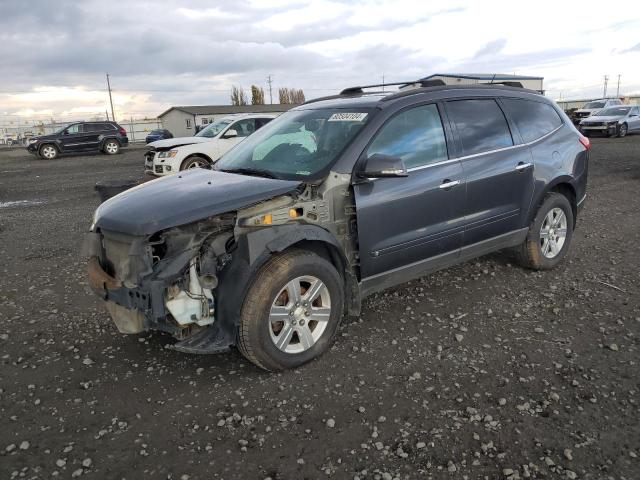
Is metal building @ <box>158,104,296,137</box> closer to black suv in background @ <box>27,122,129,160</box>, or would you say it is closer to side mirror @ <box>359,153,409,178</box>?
black suv in background @ <box>27,122,129,160</box>

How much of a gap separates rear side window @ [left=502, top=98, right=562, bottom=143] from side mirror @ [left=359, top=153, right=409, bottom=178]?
1907mm

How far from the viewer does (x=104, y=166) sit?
744 inches

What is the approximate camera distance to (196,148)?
12008mm

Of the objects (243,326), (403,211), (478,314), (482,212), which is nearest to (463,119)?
(482,212)

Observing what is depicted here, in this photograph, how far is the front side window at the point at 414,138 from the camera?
3.77 meters

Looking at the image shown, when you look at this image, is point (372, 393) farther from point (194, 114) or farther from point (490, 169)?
point (194, 114)

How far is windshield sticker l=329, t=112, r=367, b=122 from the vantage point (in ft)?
12.6

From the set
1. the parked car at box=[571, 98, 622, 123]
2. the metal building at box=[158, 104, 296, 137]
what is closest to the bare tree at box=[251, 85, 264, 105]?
the metal building at box=[158, 104, 296, 137]

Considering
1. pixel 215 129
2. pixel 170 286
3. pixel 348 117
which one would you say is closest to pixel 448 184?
pixel 348 117

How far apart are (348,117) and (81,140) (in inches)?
912

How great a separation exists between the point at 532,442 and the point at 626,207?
277 inches

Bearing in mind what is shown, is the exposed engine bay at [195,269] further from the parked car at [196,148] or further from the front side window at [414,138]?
the parked car at [196,148]

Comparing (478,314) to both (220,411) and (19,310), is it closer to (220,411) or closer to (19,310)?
(220,411)

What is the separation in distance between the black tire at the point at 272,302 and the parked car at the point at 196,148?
8.32 metres
